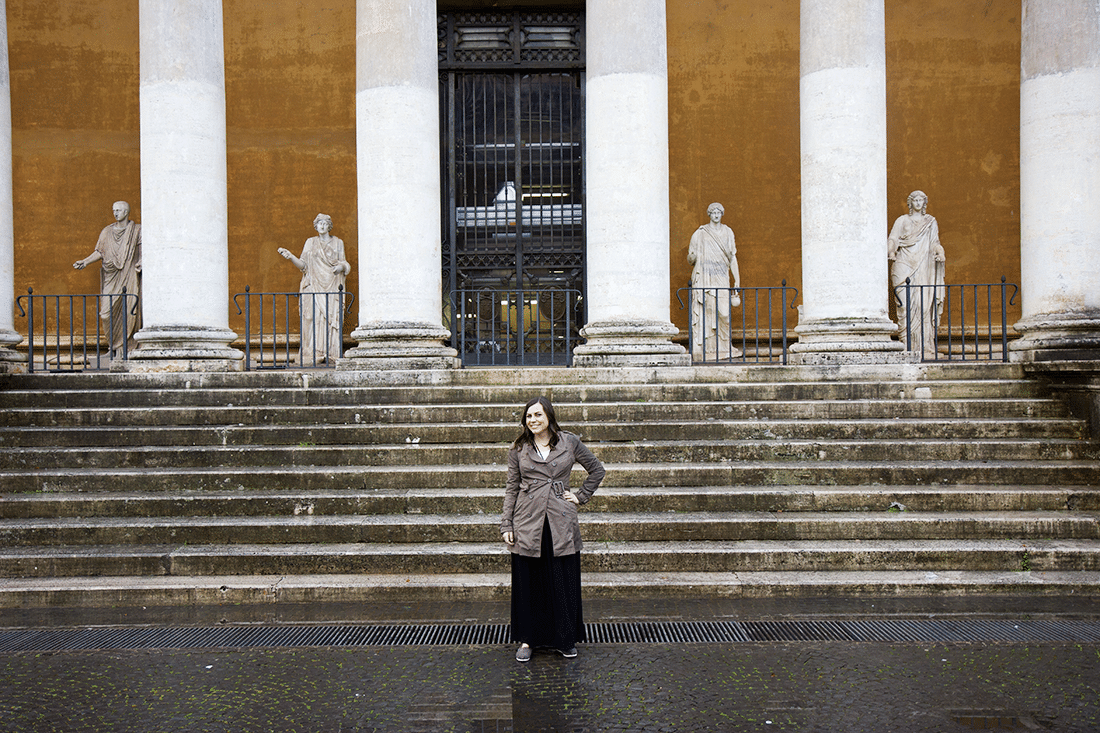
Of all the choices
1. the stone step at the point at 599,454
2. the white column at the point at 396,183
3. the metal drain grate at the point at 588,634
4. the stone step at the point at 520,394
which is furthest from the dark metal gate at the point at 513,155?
the metal drain grate at the point at 588,634

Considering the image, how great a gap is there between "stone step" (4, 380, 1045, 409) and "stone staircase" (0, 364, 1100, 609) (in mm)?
21

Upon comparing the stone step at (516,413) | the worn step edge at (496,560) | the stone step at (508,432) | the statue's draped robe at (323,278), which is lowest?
the worn step edge at (496,560)

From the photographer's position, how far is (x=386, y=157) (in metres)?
10.0

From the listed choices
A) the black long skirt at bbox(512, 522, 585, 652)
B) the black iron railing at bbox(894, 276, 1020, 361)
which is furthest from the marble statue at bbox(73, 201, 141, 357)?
the black iron railing at bbox(894, 276, 1020, 361)

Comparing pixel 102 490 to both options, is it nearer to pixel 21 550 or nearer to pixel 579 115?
pixel 21 550

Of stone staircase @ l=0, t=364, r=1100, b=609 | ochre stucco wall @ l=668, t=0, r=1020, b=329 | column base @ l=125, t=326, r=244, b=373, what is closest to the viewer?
stone staircase @ l=0, t=364, r=1100, b=609

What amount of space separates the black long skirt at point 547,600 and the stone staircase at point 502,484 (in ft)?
4.31

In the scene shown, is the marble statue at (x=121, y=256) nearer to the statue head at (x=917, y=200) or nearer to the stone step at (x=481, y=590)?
the stone step at (x=481, y=590)

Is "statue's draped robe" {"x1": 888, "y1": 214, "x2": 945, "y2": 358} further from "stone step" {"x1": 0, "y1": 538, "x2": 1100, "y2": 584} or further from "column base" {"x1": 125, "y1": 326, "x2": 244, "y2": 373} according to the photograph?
"column base" {"x1": 125, "y1": 326, "x2": 244, "y2": 373}

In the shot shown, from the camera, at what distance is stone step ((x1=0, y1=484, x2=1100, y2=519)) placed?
7.57 meters

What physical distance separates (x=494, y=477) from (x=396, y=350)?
2663mm

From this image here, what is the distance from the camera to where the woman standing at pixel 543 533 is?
5.16 meters

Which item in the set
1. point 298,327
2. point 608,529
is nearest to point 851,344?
point 608,529

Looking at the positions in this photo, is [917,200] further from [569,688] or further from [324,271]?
[569,688]
